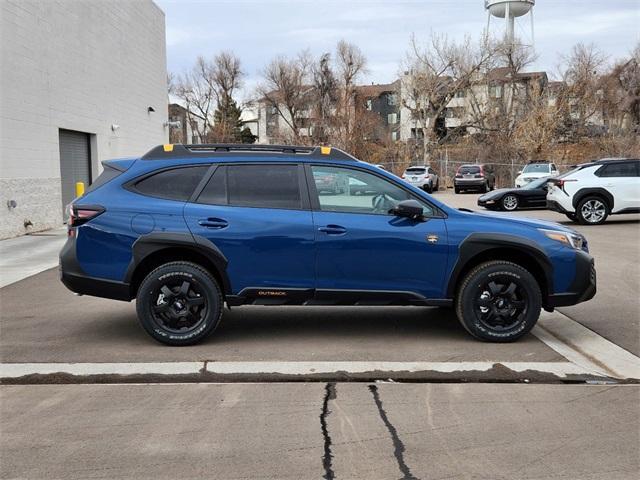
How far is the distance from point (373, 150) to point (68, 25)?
35912 mm

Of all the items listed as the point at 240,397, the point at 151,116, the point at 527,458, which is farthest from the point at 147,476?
the point at 151,116

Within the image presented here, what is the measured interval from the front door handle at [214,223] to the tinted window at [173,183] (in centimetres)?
32

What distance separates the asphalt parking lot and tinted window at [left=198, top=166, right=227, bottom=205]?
1.37 m

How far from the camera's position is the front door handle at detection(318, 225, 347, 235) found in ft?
18.8

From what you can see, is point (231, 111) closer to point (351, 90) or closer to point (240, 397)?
point (351, 90)

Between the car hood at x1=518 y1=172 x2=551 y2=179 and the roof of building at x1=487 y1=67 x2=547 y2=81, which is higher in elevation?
the roof of building at x1=487 y1=67 x2=547 y2=81

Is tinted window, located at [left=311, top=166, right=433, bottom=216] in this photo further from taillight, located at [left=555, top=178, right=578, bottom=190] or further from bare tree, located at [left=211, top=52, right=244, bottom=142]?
bare tree, located at [left=211, top=52, right=244, bottom=142]

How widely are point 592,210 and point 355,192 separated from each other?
12.4m

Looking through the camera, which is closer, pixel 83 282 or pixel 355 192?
pixel 83 282

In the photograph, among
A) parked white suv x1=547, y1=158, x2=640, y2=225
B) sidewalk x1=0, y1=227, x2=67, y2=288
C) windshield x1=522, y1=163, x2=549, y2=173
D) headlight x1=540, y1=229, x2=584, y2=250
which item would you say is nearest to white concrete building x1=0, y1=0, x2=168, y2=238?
sidewalk x1=0, y1=227, x2=67, y2=288

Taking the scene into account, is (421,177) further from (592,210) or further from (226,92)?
(226,92)

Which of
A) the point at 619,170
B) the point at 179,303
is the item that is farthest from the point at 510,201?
the point at 179,303

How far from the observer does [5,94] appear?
46.4 feet

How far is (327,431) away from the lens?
4055 mm
